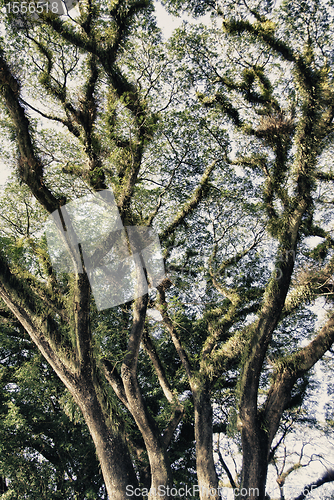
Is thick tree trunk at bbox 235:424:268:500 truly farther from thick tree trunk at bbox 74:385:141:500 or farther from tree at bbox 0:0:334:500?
thick tree trunk at bbox 74:385:141:500

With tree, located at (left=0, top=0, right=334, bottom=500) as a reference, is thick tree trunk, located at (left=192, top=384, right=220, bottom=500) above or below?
below

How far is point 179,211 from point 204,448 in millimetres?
4706

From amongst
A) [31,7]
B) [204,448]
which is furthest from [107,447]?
[31,7]

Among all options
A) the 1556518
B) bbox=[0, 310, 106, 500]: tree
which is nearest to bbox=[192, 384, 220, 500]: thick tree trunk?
bbox=[0, 310, 106, 500]: tree

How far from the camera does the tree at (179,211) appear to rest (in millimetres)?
3969

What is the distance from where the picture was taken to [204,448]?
4953 millimetres

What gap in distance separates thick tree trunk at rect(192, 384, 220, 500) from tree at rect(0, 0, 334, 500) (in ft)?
0.08

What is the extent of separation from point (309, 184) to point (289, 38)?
10.4 ft

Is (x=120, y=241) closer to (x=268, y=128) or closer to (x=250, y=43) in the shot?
(x=268, y=128)

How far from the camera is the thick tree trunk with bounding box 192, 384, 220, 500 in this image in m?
4.63

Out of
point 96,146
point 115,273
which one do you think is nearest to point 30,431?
point 115,273

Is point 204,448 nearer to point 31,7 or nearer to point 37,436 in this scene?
point 37,436

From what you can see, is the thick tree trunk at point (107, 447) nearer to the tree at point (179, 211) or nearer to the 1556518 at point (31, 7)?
the tree at point (179, 211)

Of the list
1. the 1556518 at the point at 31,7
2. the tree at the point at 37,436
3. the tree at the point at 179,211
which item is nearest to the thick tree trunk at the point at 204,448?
the tree at the point at 179,211
